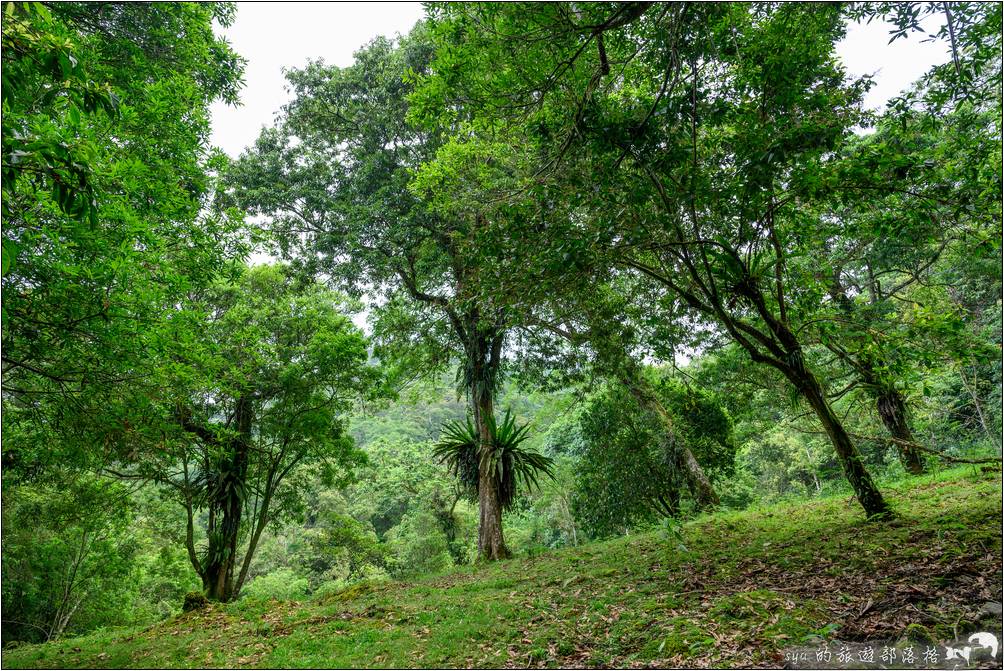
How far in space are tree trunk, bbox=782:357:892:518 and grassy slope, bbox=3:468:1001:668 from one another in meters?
0.25

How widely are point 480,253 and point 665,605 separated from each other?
3614 mm

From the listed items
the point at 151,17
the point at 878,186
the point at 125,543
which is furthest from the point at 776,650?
the point at 125,543

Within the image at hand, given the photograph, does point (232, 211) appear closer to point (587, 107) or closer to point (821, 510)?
point (587, 107)

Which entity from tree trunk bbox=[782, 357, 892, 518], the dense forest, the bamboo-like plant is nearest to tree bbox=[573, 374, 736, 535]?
the dense forest

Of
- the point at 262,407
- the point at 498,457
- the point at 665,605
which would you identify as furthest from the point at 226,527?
the point at 665,605

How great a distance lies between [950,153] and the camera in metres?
4.54

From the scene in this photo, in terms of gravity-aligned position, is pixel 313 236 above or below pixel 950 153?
above

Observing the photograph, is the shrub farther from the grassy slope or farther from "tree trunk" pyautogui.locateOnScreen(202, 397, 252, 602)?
the grassy slope

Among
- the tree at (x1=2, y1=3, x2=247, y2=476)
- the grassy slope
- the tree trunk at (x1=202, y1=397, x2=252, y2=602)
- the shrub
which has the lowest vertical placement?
the shrub

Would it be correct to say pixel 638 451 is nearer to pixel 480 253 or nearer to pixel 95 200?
pixel 480 253

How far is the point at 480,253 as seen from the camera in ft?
16.8

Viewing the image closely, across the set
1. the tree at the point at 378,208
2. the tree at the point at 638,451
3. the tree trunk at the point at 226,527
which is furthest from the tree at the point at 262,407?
the tree at the point at 638,451

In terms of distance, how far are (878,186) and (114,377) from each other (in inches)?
269

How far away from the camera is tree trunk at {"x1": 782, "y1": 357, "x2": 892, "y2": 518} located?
5.57 metres
